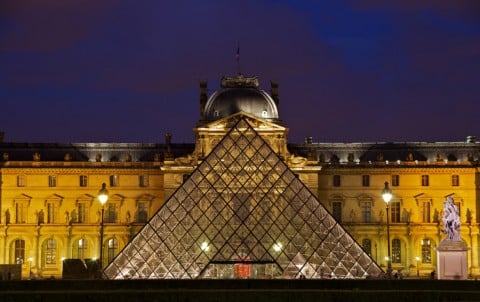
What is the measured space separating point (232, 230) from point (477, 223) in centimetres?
3499

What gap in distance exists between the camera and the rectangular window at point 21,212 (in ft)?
251

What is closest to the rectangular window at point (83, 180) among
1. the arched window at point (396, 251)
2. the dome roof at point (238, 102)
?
the dome roof at point (238, 102)

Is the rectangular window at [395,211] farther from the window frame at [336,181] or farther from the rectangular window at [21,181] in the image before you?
the rectangular window at [21,181]

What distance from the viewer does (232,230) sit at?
1794 inches

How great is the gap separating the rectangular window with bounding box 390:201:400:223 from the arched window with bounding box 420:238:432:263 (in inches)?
90.4

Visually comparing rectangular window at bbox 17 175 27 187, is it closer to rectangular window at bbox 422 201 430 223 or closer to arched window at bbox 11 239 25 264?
arched window at bbox 11 239 25 264

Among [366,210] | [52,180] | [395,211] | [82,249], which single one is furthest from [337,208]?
[52,180]

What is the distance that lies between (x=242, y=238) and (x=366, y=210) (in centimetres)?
3399

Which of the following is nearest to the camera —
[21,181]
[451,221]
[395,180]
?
[451,221]

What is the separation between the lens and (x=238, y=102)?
251 feet

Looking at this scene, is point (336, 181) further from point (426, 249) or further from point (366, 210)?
point (426, 249)

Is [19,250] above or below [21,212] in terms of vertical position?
below
